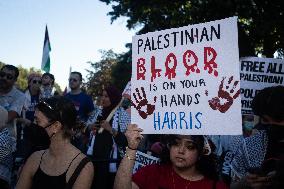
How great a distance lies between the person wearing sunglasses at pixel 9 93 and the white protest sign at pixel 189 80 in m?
2.91

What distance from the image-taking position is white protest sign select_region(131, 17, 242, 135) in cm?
262

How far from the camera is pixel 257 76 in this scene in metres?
4.58

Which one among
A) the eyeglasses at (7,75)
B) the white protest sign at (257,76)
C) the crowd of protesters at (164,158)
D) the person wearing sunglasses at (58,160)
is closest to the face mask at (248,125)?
the white protest sign at (257,76)

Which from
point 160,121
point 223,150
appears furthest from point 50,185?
point 223,150

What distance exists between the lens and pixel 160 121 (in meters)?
2.93

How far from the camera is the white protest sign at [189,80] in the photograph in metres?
2.62

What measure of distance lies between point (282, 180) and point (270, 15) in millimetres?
15302

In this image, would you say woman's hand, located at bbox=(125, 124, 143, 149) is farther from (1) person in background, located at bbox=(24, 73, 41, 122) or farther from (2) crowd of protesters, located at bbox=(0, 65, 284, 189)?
(1) person in background, located at bbox=(24, 73, 41, 122)

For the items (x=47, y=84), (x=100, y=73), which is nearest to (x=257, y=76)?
(x=47, y=84)

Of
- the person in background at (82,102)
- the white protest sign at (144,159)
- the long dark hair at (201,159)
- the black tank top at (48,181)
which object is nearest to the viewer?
the long dark hair at (201,159)

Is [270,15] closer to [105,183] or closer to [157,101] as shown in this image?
[105,183]

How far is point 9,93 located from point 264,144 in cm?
395

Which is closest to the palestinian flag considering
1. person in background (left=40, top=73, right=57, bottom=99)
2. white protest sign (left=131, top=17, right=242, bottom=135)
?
person in background (left=40, top=73, right=57, bottom=99)

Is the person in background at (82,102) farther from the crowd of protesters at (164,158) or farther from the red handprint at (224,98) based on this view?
the red handprint at (224,98)
